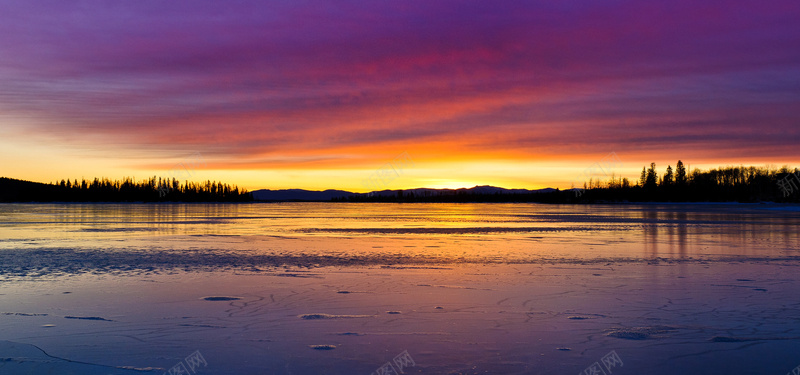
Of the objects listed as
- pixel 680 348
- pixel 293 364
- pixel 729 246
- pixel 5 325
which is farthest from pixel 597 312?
pixel 729 246

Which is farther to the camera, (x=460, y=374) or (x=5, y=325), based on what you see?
(x=5, y=325)

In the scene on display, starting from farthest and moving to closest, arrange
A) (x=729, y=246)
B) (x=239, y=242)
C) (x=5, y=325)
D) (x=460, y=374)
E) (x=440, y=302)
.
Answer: (x=239, y=242), (x=729, y=246), (x=440, y=302), (x=5, y=325), (x=460, y=374)

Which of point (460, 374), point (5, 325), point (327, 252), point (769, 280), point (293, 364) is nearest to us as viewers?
point (460, 374)

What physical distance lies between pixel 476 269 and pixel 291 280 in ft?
14.6

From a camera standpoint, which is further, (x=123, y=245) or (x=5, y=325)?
(x=123, y=245)

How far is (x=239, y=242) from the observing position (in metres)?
22.0

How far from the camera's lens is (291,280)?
11867mm

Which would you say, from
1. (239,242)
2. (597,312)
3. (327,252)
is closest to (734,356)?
(597,312)

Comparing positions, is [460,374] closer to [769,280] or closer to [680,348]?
[680,348]

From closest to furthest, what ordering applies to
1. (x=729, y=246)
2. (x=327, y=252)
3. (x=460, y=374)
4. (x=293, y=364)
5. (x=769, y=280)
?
(x=460, y=374)
(x=293, y=364)
(x=769, y=280)
(x=327, y=252)
(x=729, y=246)

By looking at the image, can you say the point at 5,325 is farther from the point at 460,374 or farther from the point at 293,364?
the point at 460,374

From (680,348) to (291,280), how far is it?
25.0 feet

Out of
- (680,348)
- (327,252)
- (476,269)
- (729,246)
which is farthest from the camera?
(729,246)

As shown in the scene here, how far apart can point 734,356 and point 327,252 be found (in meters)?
13.1
